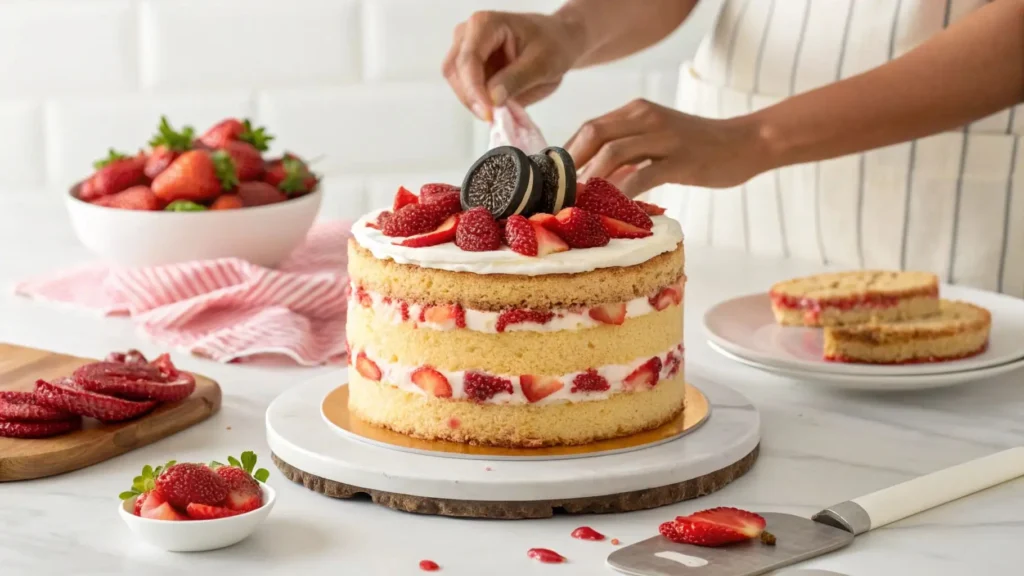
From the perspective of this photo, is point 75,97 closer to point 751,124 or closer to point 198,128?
point 198,128

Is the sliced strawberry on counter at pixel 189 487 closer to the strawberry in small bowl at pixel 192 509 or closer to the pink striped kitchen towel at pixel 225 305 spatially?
the strawberry in small bowl at pixel 192 509

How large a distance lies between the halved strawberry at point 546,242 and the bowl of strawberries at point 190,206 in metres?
1.04

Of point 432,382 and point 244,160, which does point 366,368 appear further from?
point 244,160

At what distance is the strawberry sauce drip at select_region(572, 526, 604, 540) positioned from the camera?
138 cm

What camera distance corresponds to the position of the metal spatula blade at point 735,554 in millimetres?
1242

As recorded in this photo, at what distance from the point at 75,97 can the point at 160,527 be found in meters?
2.84

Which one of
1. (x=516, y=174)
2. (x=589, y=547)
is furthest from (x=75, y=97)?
(x=589, y=547)

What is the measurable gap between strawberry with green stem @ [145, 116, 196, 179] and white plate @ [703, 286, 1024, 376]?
3.70 feet

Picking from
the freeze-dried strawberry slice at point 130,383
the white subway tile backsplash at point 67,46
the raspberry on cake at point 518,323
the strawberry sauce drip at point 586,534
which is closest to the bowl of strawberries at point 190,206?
the freeze-dried strawberry slice at point 130,383

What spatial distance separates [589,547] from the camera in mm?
1355

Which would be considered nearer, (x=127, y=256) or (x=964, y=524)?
(x=964, y=524)

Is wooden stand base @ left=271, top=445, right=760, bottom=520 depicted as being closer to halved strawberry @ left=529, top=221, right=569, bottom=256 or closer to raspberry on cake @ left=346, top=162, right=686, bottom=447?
raspberry on cake @ left=346, top=162, right=686, bottom=447

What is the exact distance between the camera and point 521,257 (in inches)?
59.1

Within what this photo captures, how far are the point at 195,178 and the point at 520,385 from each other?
1134 mm
